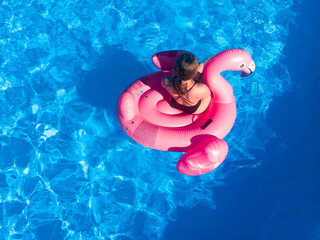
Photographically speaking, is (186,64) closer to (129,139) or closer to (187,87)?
(187,87)

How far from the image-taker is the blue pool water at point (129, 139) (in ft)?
16.4

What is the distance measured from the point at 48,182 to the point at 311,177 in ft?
17.0

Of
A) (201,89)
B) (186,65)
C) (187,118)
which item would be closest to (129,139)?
(187,118)

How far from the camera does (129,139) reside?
5.35 metres

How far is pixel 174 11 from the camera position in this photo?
6.33m

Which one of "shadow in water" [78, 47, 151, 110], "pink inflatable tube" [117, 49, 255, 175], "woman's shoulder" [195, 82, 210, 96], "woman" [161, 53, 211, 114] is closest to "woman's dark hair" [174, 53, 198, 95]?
"woman" [161, 53, 211, 114]

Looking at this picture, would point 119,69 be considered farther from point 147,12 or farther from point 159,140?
point 159,140

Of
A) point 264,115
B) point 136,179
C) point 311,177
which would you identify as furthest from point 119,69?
point 311,177

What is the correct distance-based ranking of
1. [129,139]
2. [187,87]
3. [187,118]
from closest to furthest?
[187,87], [187,118], [129,139]

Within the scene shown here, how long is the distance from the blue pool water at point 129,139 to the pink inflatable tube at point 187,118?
3.64ft

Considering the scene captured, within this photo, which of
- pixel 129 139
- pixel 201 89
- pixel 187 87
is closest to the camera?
pixel 187 87

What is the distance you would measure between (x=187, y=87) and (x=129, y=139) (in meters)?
2.19

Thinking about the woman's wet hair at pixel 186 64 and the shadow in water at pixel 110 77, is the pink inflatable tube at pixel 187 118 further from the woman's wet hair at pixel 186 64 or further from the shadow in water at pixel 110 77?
the shadow in water at pixel 110 77

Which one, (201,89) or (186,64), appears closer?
(186,64)
